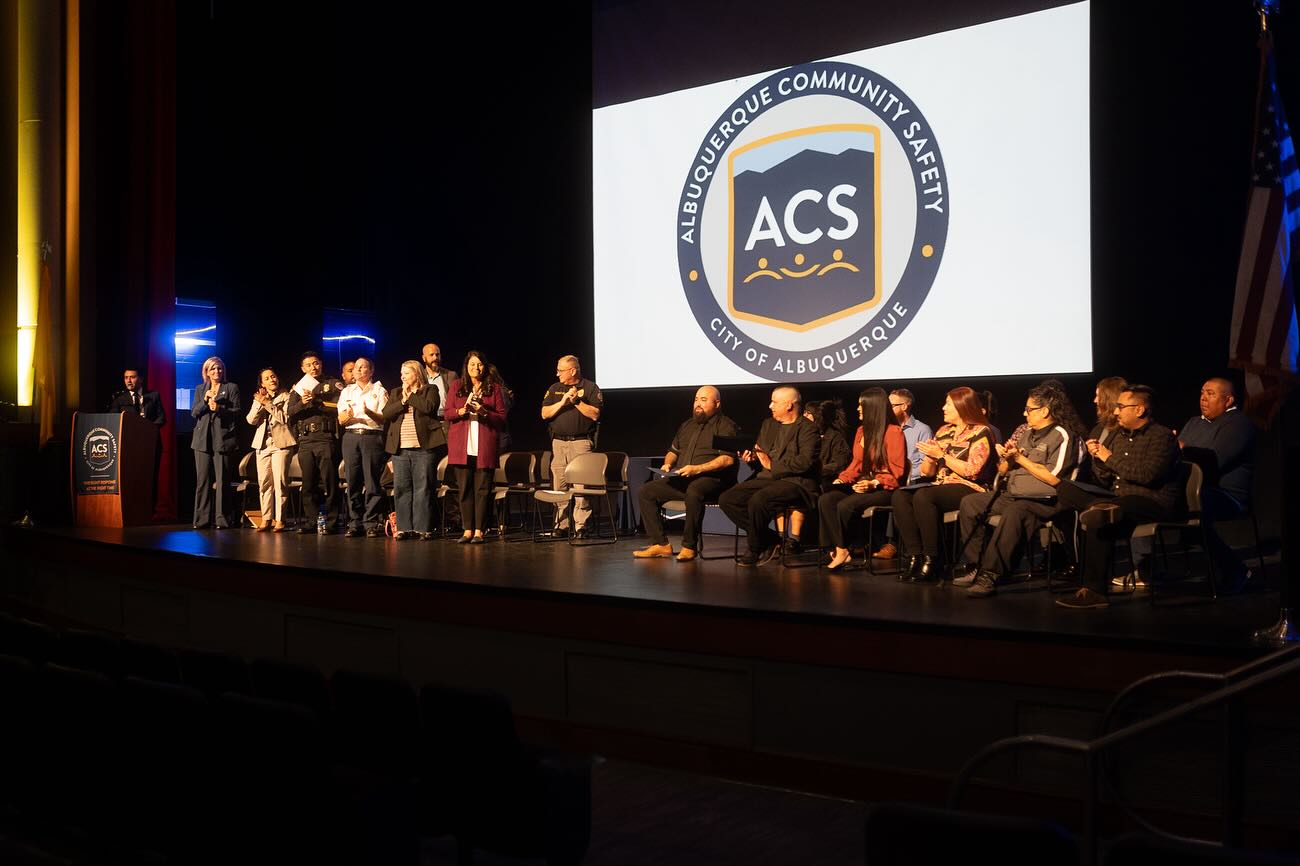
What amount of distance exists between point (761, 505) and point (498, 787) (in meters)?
3.76

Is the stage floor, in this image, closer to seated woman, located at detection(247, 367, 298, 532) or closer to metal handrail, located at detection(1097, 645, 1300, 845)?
metal handrail, located at detection(1097, 645, 1300, 845)

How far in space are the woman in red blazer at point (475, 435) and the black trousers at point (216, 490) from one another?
2.35 meters

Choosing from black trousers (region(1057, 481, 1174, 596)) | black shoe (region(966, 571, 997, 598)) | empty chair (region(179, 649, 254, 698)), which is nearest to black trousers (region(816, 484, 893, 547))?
black shoe (region(966, 571, 997, 598))

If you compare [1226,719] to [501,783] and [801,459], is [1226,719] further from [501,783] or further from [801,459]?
[801,459]

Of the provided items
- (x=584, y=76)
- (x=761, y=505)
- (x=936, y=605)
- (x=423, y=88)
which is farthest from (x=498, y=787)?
(x=423, y=88)

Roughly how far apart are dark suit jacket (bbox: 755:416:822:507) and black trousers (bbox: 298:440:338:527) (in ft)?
12.2

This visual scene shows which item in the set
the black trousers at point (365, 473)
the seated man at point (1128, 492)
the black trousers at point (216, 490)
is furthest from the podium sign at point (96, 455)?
the seated man at point (1128, 492)

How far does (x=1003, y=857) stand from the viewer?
5.02 feet

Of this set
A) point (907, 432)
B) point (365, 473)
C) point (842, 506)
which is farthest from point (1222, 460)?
point (365, 473)

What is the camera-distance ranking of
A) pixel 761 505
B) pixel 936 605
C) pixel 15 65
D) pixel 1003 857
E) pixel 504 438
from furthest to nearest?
pixel 15 65 → pixel 504 438 → pixel 761 505 → pixel 936 605 → pixel 1003 857

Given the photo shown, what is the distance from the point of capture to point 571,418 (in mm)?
7637

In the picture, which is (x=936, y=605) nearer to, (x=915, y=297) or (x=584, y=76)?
(x=915, y=297)

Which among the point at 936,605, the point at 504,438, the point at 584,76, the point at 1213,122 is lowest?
the point at 936,605

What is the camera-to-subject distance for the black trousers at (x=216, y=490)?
8.74 metres
